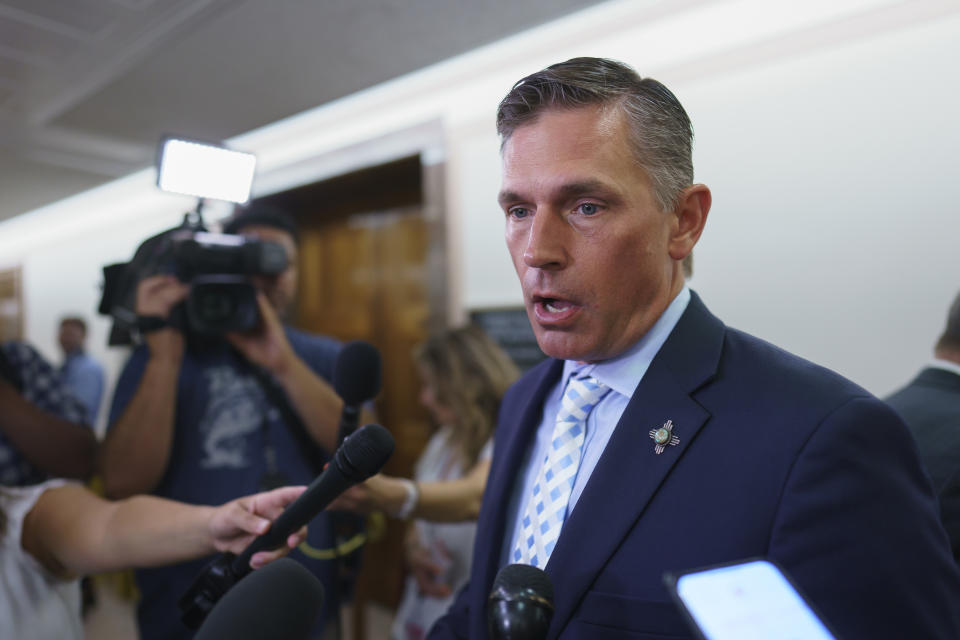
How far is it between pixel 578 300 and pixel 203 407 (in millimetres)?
703

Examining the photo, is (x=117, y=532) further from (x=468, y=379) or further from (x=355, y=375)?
(x=468, y=379)

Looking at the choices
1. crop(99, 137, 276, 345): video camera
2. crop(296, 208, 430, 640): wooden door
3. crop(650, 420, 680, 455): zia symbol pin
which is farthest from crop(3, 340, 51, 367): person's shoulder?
crop(296, 208, 430, 640): wooden door

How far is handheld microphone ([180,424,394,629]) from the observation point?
690 millimetres

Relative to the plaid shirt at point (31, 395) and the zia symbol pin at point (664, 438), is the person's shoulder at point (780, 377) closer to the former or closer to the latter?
the zia symbol pin at point (664, 438)

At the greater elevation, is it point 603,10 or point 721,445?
point 603,10

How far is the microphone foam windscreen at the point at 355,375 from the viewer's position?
0.95m

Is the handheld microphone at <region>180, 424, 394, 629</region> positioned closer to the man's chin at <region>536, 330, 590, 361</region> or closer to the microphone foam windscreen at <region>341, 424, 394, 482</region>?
the microphone foam windscreen at <region>341, 424, 394, 482</region>

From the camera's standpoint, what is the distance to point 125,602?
103 centimetres

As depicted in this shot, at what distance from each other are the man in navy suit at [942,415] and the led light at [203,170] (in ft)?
3.65

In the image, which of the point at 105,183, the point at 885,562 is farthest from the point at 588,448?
the point at 105,183

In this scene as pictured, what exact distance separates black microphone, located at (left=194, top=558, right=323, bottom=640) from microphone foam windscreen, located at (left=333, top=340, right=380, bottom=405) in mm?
403

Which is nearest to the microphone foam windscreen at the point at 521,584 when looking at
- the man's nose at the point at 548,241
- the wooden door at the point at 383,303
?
the man's nose at the point at 548,241

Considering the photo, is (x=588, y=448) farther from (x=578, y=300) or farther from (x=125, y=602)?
(x=125, y=602)

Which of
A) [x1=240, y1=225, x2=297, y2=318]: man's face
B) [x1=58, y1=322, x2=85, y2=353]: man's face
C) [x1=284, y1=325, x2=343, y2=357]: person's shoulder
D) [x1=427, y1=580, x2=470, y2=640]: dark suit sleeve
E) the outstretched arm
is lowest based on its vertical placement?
[x1=427, y1=580, x2=470, y2=640]: dark suit sleeve
